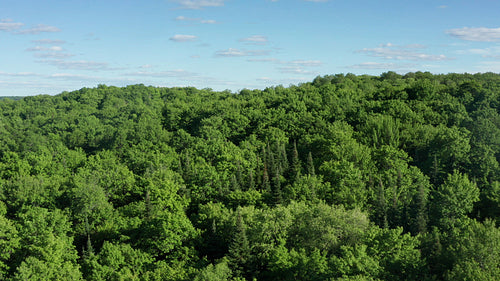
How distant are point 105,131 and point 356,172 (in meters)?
80.8

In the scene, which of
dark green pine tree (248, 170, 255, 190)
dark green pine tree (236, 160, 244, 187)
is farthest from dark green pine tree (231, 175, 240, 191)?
dark green pine tree (236, 160, 244, 187)

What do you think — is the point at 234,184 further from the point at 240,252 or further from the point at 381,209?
the point at 240,252

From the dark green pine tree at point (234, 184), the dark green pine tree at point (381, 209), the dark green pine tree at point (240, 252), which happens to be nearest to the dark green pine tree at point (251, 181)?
the dark green pine tree at point (234, 184)

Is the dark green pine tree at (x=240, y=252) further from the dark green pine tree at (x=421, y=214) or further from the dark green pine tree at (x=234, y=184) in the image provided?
the dark green pine tree at (x=234, y=184)

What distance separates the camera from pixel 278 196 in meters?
58.9

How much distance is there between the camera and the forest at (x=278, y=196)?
3959 centimetres

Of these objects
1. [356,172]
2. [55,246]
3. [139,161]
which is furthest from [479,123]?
[55,246]

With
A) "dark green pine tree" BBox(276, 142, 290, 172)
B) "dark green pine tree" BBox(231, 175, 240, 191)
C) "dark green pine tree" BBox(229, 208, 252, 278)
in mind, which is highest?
"dark green pine tree" BBox(276, 142, 290, 172)

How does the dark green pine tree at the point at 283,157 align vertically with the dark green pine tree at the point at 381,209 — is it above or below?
above

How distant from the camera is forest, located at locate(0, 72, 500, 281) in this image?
39594mm

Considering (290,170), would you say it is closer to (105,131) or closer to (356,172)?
(356,172)

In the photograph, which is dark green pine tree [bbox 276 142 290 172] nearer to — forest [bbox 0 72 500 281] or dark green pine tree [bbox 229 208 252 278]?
forest [bbox 0 72 500 281]

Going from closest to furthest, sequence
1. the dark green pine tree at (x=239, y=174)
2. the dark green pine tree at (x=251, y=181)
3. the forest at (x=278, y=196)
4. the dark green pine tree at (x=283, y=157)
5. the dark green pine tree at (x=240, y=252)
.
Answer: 1. the forest at (x=278, y=196)
2. the dark green pine tree at (x=240, y=252)
3. the dark green pine tree at (x=251, y=181)
4. the dark green pine tree at (x=239, y=174)
5. the dark green pine tree at (x=283, y=157)

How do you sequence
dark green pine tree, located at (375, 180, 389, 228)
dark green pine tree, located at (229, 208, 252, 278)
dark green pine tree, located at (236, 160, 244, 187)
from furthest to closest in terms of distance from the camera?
dark green pine tree, located at (236, 160, 244, 187), dark green pine tree, located at (375, 180, 389, 228), dark green pine tree, located at (229, 208, 252, 278)
